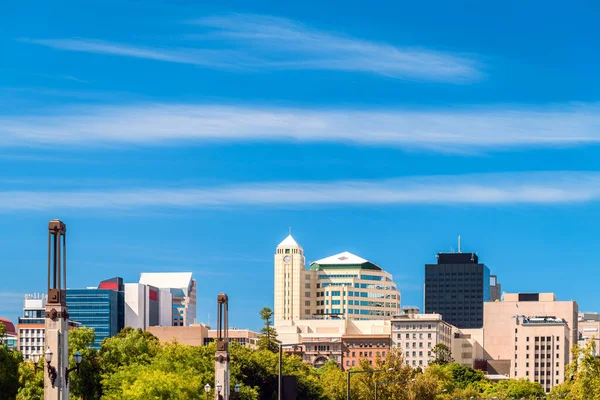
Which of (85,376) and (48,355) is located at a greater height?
(48,355)

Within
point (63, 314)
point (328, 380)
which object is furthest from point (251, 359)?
point (63, 314)

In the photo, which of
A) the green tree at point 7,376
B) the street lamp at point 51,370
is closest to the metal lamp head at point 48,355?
the street lamp at point 51,370

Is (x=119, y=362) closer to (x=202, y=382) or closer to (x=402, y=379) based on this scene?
(x=202, y=382)

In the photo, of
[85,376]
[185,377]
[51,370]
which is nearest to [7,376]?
[185,377]

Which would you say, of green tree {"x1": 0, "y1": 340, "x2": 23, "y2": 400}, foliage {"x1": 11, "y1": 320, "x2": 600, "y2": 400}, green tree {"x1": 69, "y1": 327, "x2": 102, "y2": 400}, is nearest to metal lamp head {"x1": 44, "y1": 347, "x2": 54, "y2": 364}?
green tree {"x1": 0, "y1": 340, "x2": 23, "y2": 400}

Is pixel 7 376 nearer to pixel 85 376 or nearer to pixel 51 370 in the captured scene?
pixel 85 376

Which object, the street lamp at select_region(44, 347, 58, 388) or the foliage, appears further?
the foliage

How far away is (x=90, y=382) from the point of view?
12756cm

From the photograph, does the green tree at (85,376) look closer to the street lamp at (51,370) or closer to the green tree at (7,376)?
the green tree at (7,376)

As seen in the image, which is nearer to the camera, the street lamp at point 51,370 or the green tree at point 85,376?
the street lamp at point 51,370

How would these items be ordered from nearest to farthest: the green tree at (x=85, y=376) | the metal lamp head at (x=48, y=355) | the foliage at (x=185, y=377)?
1. the metal lamp head at (x=48, y=355)
2. the foliage at (x=185, y=377)
3. the green tree at (x=85, y=376)

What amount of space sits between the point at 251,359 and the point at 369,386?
13577 mm

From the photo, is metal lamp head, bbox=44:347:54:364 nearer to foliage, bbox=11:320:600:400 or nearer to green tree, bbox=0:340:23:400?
green tree, bbox=0:340:23:400

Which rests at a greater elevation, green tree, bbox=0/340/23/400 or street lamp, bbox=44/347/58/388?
street lamp, bbox=44/347/58/388
